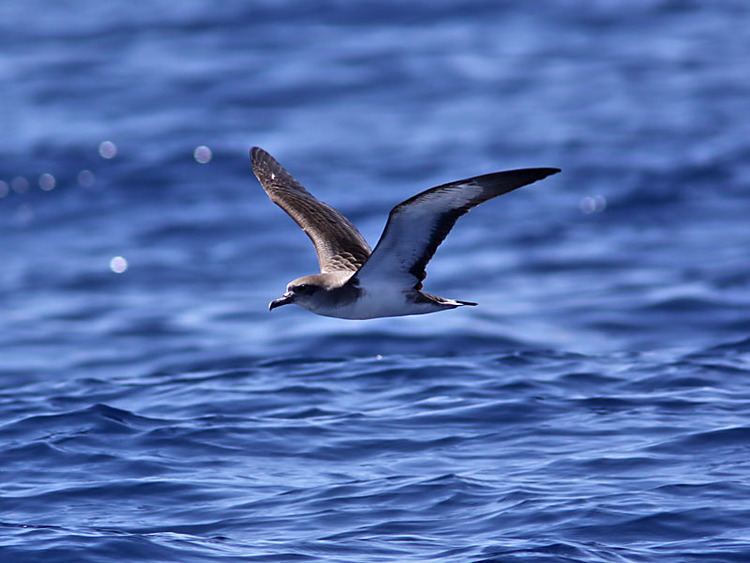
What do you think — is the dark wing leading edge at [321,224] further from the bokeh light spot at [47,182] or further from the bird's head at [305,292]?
the bokeh light spot at [47,182]

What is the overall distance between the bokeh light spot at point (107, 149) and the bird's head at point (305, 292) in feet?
34.6

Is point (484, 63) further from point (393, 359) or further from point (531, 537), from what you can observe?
point (531, 537)

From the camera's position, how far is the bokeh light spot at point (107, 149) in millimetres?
18422

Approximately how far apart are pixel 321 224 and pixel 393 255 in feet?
5.93

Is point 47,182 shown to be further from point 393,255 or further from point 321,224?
point 393,255

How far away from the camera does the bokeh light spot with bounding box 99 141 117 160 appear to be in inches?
725

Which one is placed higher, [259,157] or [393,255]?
[259,157]

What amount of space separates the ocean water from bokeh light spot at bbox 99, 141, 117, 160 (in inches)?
4.0

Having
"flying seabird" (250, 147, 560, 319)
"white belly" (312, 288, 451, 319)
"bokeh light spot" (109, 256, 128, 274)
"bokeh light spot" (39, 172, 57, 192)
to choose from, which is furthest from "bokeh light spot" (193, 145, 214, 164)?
"white belly" (312, 288, 451, 319)

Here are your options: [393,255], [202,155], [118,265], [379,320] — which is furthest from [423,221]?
[202,155]

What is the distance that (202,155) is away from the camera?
18375 mm

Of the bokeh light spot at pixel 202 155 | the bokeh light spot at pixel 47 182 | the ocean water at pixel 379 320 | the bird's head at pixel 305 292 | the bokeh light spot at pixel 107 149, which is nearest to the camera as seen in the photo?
the ocean water at pixel 379 320

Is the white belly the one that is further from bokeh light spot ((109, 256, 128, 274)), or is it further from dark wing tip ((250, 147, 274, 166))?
bokeh light spot ((109, 256, 128, 274))

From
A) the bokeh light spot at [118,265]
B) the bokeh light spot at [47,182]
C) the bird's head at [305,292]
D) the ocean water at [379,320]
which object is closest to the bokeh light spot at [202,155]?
the ocean water at [379,320]
